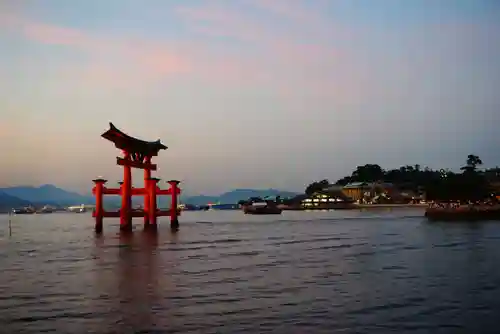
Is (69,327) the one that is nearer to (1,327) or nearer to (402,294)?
(1,327)

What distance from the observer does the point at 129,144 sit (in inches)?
1879

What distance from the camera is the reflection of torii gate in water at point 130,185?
46.6 metres

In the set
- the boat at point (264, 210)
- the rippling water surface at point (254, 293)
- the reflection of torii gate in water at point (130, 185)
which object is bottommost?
the boat at point (264, 210)

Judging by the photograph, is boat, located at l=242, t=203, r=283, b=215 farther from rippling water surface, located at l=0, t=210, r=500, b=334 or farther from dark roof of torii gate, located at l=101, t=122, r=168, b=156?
rippling water surface, located at l=0, t=210, r=500, b=334

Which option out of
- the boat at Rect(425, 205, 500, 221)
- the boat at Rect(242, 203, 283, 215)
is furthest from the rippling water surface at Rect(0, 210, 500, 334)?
the boat at Rect(242, 203, 283, 215)

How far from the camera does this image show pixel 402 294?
51.7 ft

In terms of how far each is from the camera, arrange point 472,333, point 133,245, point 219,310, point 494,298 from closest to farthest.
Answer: point 472,333 < point 219,310 < point 494,298 < point 133,245

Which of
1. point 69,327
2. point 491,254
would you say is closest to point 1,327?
point 69,327

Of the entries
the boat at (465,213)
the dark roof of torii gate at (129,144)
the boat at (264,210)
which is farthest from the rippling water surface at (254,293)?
the boat at (264,210)

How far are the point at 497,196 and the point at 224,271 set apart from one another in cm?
11192

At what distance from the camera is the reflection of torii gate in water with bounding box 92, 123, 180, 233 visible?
153 feet

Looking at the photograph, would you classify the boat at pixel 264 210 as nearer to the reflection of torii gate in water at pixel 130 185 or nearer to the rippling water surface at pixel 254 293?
the reflection of torii gate in water at pixel 130 185

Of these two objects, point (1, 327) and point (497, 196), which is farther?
point (497, 196)

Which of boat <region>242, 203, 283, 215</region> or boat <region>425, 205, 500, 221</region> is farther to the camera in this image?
boat <region>242, 203, 283, 215</region>
